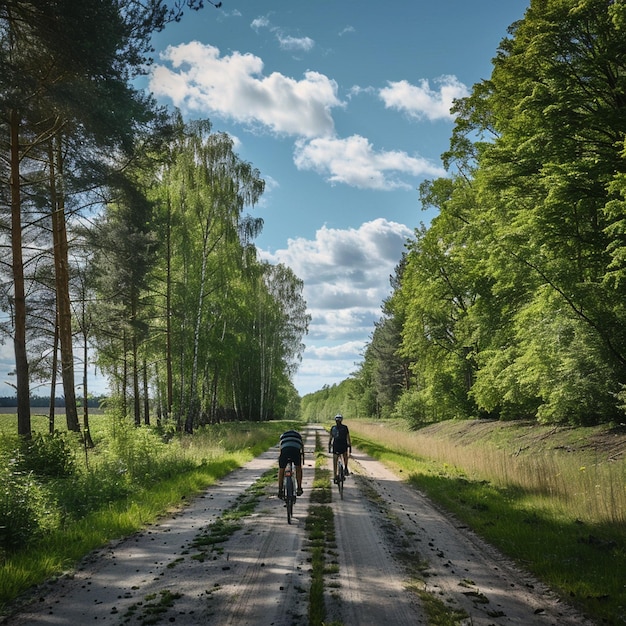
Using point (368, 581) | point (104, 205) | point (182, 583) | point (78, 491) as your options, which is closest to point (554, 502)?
point (368, 581)

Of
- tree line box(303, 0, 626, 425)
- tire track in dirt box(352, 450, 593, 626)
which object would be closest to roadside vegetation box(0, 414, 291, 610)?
tire track in dirt box(352, 450, 593, 626)

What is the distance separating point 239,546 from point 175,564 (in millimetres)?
1089

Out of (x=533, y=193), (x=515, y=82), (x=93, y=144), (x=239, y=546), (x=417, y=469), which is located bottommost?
(x=417, y=469)

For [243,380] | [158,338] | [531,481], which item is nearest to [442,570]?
[531,481]

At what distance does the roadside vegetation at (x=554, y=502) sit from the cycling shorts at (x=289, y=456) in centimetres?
345

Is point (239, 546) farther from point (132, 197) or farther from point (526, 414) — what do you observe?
point (526, 414)

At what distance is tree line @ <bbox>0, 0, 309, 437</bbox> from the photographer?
32.6ft

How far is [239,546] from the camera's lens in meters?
6.98

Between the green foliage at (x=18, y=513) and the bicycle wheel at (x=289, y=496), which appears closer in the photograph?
the green foliage at (x=18, y=513)

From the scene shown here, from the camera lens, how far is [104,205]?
637 inches

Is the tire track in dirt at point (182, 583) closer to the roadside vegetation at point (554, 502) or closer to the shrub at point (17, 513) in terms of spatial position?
the shrub at point (17, 513)

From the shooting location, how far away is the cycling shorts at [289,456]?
32.1ft

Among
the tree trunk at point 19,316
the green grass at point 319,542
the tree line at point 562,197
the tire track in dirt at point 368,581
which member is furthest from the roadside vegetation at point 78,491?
the tree line at point 562,197

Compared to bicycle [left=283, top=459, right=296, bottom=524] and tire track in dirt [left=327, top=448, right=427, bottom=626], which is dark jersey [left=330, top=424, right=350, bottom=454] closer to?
bicycle [left=283, top=459, right=296, bottom=524]
